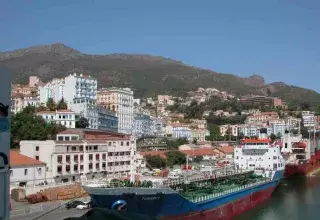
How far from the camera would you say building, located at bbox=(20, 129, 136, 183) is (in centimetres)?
3047

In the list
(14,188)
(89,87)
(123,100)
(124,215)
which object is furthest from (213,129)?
(124,215)

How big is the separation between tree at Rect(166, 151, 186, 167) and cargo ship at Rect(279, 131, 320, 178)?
1308 centimetres

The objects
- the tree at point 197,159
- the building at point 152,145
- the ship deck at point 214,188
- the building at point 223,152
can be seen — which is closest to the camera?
the ship deck at point 214,188

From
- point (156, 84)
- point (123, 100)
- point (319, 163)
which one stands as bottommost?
point (319, 163)

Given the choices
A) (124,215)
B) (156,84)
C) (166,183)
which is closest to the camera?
(124,215)

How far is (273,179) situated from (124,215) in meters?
31.9

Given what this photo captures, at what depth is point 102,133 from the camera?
46.2 meters

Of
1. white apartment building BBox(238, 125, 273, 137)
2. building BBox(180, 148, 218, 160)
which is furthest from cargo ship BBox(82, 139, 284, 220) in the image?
white apartment building BBox(238, 125, 273, 137)

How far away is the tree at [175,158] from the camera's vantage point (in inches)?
1896

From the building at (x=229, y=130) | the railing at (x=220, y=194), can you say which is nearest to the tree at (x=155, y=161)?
the railing at (x=220, y=194)

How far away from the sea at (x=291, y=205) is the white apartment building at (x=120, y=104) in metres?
37.7

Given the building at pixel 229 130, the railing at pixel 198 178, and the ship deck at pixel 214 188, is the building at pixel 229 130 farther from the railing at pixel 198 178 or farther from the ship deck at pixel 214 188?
the ship deck at pixel 214 188

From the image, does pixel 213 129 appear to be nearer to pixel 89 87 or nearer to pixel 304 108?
pixel 89 87

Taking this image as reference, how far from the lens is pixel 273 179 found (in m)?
34.3
